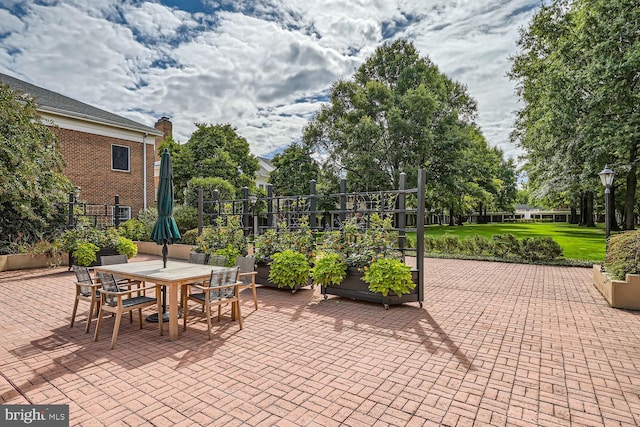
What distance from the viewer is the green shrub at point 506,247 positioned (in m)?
12.2

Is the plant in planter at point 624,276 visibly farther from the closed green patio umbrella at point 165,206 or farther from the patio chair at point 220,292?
the closed green patio umbrella at point 165,206

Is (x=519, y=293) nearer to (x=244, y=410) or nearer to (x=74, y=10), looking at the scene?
(x=244, y=410)

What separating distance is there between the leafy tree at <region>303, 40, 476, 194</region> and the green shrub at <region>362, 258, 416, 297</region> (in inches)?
595

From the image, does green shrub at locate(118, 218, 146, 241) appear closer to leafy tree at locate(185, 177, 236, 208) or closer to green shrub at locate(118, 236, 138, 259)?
leafy tree at locate(185, 177, 236, 208)

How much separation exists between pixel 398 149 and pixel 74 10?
53.7ft

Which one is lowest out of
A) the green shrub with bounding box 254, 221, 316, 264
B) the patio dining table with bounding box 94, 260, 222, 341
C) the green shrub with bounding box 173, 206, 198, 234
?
the patio dining table with bounding box 94, 260, 222, 341

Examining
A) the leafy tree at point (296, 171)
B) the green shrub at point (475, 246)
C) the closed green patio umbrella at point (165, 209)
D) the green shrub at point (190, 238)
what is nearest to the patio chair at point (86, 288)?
the closed green patio umbrella at point (165, 209)

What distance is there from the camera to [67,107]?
1518cm

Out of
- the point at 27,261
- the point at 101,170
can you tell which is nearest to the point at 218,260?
the point at 27,261

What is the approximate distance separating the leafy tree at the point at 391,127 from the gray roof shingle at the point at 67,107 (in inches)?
432

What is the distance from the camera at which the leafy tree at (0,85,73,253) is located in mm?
9898

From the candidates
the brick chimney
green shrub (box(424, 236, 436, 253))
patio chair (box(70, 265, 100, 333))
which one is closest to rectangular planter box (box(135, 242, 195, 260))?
patio chair (box(70, 265, 100, 333))

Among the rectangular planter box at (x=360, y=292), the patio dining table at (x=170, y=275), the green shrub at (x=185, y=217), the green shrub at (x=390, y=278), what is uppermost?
the green shrub at (x=185, y=217)

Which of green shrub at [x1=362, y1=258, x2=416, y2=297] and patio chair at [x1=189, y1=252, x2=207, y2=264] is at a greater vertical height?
patio chair at [x1=189, y1=252, x2=207, y2=264]
